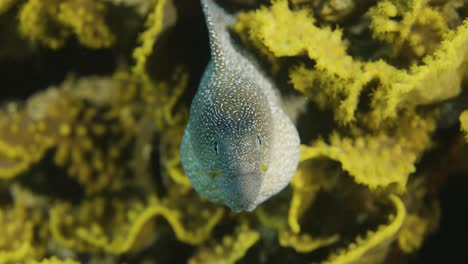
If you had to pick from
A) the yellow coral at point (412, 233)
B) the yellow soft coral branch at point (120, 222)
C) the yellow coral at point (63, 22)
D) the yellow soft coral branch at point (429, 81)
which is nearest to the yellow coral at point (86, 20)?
the yellow coral at point (63, 22)

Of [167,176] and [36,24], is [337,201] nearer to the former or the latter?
[167,176]

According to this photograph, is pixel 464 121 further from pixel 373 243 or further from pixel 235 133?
pixel 235 133

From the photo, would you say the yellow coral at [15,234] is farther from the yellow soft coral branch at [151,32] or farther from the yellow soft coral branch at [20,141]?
the yellow soft coral branch at [151,32]

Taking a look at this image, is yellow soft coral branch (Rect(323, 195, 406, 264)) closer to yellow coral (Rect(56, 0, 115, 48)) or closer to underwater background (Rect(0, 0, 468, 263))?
underwater background (Rect(0, 0, 468, 263))

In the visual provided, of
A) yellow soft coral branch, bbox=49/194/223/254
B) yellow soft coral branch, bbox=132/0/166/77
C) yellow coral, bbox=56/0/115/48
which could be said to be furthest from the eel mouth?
yellow coral, bbox=56/0/115/48

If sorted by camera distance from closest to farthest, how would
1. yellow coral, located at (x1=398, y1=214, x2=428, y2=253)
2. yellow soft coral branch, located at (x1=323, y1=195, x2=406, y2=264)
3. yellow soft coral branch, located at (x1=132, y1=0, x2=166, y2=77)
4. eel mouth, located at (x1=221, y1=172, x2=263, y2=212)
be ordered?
1. eel mouth, located at (x1=221, y1=172, x2=263, y2=212)
2. yellow soft coral branch, located at (x1=323, y1=195, x2=406, y2=264)
3. yellow soft coral branch, located at (x1=132, y1=0, x2=166, y2=77)
4. yellow coral, located at (x1=398, y1=214, x2=428, y2=253)

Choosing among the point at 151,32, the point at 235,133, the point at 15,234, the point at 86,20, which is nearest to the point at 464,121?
the point at 235,133

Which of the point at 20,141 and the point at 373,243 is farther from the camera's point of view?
the point at 20,141
